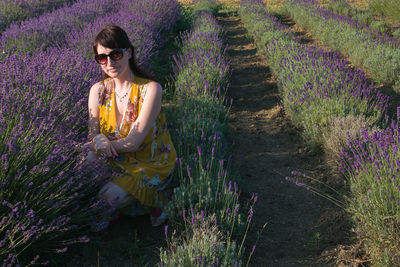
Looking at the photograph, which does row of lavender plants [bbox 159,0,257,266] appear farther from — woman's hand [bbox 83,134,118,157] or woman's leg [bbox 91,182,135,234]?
woman's hand [bbox 83,134,118,157]

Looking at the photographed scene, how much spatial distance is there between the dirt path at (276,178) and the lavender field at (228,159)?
1 cm

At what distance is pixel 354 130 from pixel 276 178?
848 mm

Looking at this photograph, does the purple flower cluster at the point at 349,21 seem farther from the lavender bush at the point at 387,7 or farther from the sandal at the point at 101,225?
the sandal at the point at 101,225

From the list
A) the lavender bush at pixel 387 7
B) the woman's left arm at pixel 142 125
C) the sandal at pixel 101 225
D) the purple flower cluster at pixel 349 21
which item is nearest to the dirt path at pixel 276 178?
the woman's left arm at pixel 142 125

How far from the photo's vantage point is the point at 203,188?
2.88 meters

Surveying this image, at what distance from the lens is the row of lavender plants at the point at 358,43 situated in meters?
6.11

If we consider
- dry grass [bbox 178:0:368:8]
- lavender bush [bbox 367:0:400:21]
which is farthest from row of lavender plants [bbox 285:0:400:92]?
dry grass [bbox 178:0:368:8]

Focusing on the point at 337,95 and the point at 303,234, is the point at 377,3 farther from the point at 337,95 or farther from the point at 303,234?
the point at 303,234

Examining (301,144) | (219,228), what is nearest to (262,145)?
(301,144)

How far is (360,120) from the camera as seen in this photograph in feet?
13.0

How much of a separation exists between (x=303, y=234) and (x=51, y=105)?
2.09 metres

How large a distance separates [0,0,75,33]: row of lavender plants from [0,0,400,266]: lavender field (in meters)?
0.46

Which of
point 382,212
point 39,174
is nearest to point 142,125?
point 39,174

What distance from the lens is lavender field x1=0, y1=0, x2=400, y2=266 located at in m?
2.34
